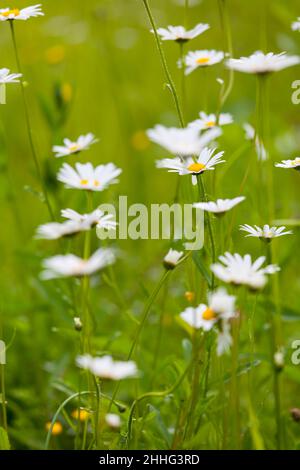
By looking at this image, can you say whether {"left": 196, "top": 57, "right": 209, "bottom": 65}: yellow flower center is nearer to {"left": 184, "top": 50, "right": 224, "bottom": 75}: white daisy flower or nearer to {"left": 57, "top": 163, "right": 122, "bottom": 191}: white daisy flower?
{"left": 184, "top": 50, "right": 224, "bottom": 75}: white daisy flower

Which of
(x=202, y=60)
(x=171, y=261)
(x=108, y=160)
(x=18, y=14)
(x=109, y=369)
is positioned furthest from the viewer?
(x=108, y=160)

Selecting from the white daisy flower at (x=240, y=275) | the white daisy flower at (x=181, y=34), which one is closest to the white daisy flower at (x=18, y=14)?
the white daisy flower at (x=181, y=34)

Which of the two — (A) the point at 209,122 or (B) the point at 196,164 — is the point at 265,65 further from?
(A) the point at 209,122

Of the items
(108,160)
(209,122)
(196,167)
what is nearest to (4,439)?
(196,167)

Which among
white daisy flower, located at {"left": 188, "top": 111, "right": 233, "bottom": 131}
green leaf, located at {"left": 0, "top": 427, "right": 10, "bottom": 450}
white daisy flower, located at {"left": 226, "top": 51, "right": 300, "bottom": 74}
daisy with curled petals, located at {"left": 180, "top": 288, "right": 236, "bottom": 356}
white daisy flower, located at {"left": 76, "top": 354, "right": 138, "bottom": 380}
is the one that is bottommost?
green leaf, located at {"left": 0, "top": 427, "right": 10, "bottom": 450}

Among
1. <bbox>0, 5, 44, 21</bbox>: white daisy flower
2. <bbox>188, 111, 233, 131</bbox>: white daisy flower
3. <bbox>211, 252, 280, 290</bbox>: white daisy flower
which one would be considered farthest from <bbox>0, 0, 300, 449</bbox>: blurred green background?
<bbox>0, 5, 44, 21</bbox>: white daisy flower

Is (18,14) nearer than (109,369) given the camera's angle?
No
